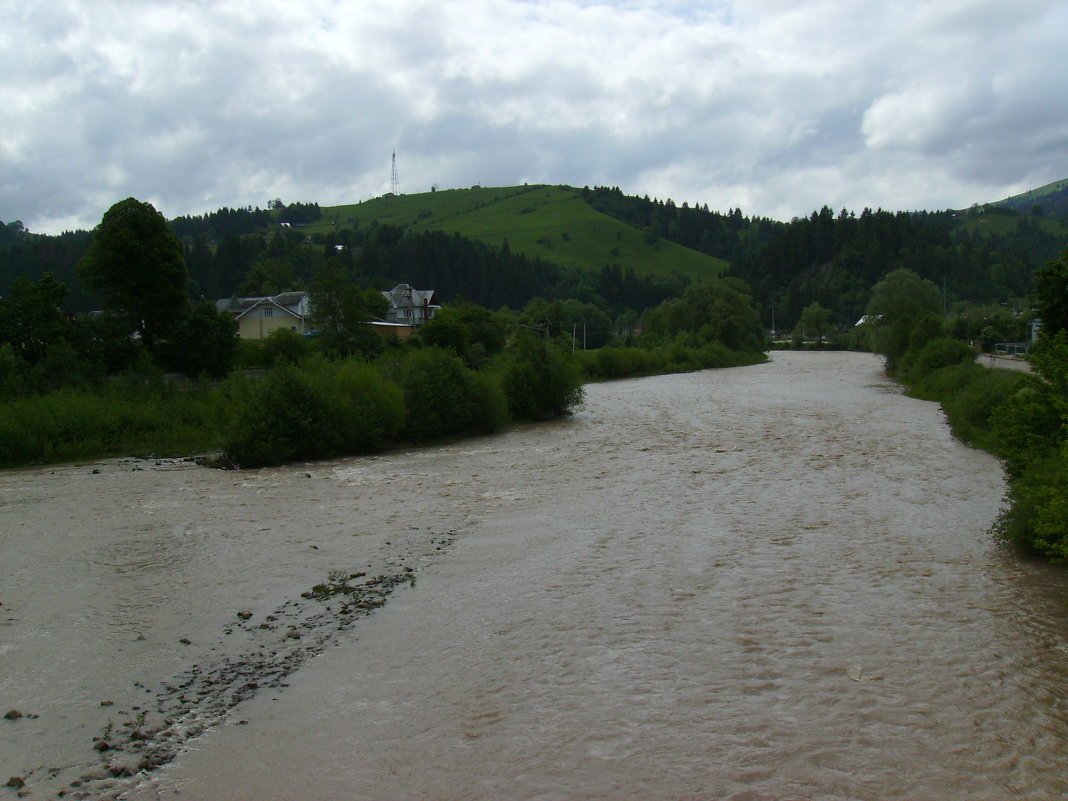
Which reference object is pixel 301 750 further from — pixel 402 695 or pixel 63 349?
pixel 63 349

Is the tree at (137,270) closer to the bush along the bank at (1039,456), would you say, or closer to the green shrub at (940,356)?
the bush along the bank at (1039,456)

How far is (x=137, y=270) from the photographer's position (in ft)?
147

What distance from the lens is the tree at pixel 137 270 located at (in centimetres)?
4453

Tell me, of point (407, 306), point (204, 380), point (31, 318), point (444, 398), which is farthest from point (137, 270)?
point (407, 306)

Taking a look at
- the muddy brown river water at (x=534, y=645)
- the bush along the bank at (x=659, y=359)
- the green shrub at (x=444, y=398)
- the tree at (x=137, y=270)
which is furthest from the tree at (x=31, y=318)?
the bush along the bank at (x=659, y=359)

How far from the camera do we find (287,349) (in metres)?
53.7

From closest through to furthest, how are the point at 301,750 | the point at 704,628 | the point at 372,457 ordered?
the point at 301,750
the point at 704,628
the point at 372,457

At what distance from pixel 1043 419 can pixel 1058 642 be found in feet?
19.0

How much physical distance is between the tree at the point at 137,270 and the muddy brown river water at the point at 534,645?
84.7 feet

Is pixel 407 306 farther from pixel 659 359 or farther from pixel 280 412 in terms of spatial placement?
pixel 280 412

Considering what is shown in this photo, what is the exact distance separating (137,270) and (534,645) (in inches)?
1619

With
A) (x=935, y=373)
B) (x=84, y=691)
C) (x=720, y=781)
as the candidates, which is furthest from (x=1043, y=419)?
(x=935, y=373)

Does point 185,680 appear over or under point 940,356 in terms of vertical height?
under

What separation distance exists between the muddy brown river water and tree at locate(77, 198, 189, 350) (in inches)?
1016
